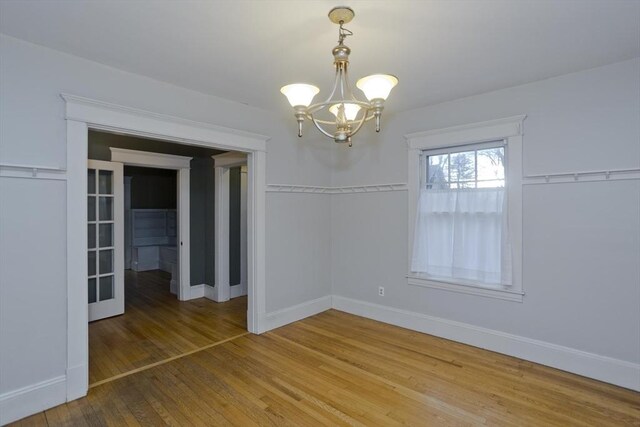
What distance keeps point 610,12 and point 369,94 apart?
1.57 m

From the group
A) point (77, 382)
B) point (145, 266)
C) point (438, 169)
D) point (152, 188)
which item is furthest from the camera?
point (152, 188)

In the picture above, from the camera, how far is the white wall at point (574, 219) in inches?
103

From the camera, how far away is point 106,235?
4246 millimetres

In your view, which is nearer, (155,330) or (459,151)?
(459,151)

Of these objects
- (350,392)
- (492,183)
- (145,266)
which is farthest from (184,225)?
(492,183)

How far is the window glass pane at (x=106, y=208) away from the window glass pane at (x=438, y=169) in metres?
4.13

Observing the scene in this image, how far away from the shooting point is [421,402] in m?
2.42

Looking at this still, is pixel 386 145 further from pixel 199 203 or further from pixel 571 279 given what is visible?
pixel 199 203

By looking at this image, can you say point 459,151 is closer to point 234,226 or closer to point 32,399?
point 234,226

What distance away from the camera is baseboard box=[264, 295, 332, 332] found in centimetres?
387

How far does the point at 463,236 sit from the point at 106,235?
445 centimetres

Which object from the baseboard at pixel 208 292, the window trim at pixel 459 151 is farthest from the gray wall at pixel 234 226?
the window trim at pixel 459 151

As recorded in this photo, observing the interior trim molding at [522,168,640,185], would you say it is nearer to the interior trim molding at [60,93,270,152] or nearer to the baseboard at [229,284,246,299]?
the interior trim molding at [60,93,270,152]

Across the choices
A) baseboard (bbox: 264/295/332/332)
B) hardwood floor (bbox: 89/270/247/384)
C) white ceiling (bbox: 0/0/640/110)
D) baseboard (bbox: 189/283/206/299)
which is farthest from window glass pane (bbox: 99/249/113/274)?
white ceiling (bbox: 0/0/640/110)
